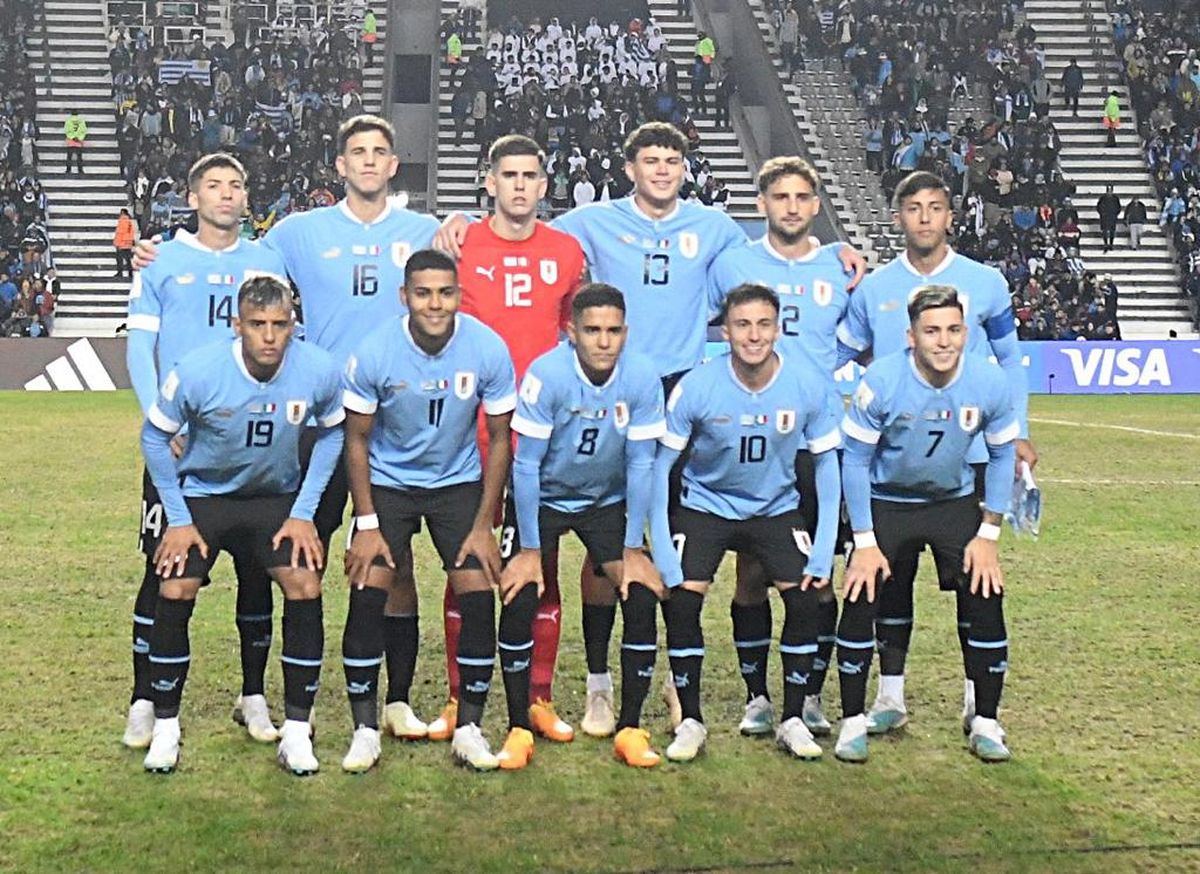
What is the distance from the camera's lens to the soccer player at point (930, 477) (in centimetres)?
587

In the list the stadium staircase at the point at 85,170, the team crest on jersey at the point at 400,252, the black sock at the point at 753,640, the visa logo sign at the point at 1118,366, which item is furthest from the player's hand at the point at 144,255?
the stadium staircase at the point at 85,170

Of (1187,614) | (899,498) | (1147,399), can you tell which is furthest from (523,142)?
(1147,399)

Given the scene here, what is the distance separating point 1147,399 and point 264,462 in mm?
19967

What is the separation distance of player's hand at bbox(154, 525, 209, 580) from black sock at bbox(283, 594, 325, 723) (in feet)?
1.26

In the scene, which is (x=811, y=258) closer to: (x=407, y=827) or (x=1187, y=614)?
(x=407, y=827)

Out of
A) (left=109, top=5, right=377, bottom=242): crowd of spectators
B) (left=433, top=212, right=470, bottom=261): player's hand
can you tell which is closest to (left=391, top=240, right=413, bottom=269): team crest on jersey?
(left=433, top=212, right=470, bottom=261): player's hand

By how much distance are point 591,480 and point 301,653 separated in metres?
1.19

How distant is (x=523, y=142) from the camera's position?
6258mm

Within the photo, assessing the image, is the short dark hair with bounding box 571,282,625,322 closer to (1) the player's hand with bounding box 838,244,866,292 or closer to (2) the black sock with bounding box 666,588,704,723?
(2) the black sock with bounding box 666,588,704,723

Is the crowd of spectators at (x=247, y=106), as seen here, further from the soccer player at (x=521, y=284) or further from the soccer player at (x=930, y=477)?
the soccer player at (x=930, y=477)

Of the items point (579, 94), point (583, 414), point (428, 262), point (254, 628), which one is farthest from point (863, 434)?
point (579, 94)

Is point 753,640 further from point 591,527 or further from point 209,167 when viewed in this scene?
point 209,167

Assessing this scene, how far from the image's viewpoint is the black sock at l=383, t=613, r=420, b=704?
20.2 ft

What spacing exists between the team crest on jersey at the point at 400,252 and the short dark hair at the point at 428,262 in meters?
0.55
